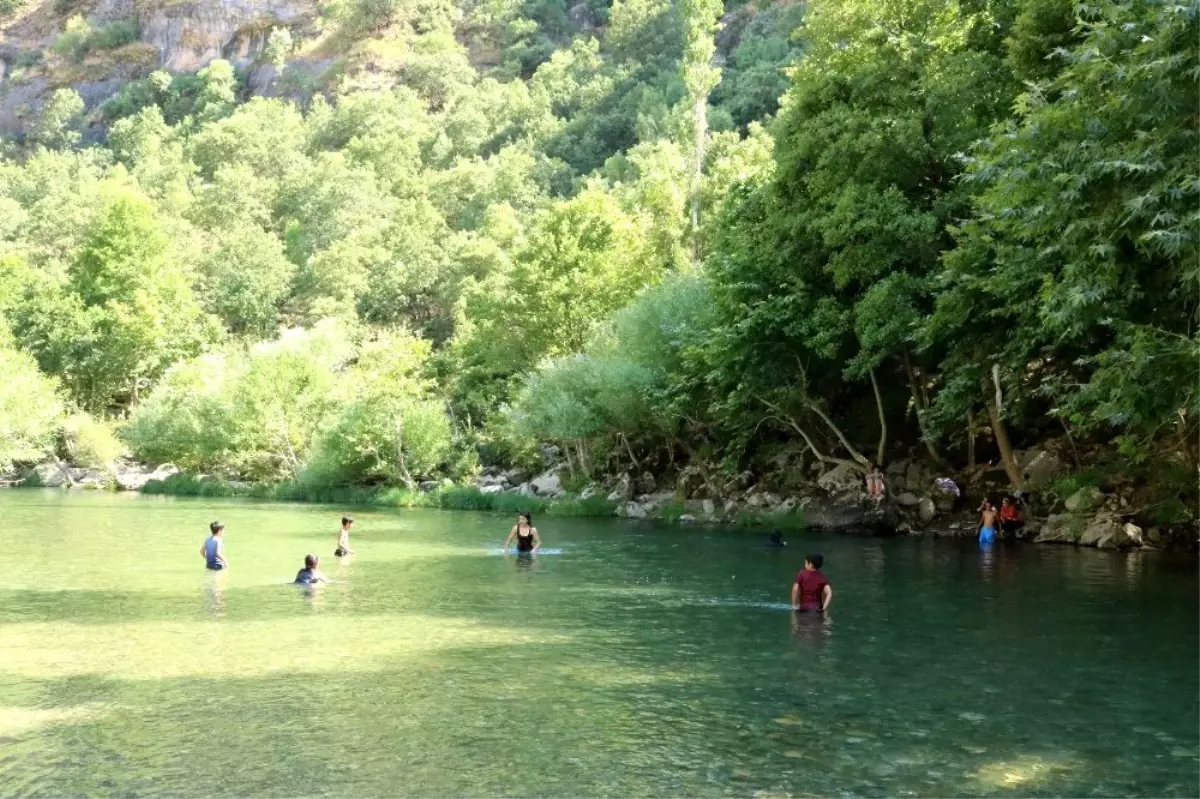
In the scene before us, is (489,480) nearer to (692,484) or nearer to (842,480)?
(692,484)

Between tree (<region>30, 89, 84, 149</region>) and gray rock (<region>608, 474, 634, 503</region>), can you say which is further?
tree (<region>30, 89, 84, 149</region>)

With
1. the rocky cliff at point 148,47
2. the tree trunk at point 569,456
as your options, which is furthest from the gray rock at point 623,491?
the rocky cliff at point 148,47

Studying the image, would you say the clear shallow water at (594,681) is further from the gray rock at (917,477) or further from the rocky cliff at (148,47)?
the rocky cliff at (148,47)

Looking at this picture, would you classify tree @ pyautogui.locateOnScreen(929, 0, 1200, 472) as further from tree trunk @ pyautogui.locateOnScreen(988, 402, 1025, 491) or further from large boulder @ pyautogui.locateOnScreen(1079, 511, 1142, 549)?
tree trunk @ pyautogui.locateOnScreen(988, 402, 1025, 491)

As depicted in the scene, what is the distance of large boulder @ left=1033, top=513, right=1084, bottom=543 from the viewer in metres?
28.8

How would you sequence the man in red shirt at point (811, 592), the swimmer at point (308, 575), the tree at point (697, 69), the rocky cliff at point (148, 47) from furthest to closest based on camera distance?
1. the rocky cliff at point (148, 47)
2. the tree at point (697, 69)
3. the swimmer at point (308, 575)
4. the man in red shirt at point (811, 592)

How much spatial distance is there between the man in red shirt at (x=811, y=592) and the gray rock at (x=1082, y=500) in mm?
13924

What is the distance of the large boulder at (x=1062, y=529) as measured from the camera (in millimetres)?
28781

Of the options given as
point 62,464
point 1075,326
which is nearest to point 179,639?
point 1075,326

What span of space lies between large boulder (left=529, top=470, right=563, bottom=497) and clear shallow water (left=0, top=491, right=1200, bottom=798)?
2172 cm

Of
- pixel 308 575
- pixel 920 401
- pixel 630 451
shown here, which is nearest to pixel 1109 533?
Result: pixel 920 401

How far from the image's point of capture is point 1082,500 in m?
28.6

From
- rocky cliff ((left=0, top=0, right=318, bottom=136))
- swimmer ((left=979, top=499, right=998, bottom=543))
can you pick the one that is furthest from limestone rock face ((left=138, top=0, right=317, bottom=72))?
swimmer ((left=979, top=499, right=998, bottom=543))

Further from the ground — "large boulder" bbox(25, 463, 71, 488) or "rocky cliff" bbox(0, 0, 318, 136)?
"rocky cliff" bbox(0, 0, 318, 136)
